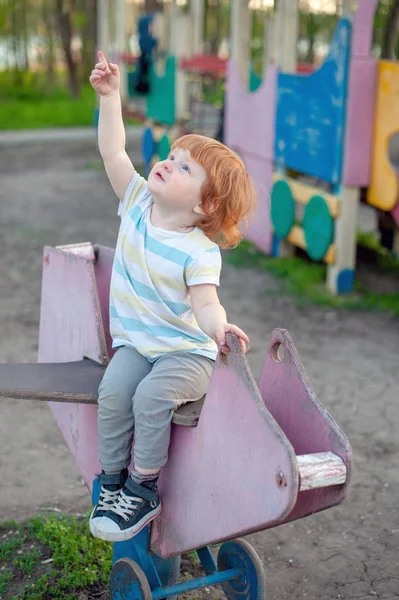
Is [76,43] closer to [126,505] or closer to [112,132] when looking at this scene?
[112,132]

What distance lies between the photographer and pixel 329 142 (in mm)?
5125

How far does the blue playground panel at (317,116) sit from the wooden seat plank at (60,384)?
3220 mm

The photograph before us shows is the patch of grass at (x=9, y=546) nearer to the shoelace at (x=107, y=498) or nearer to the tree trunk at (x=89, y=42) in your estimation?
the shoelace at (x=107, y=498)

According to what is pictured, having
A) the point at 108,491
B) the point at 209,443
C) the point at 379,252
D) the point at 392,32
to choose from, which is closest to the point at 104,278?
the point at 108,491

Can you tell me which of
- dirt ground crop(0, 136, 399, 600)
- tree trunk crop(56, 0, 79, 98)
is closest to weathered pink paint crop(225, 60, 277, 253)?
dirt ground crop(0, 136, 399, 600)

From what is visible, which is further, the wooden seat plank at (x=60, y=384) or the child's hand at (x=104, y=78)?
the child's hand at (x=104, y=78)

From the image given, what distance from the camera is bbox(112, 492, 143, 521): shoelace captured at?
1.94m

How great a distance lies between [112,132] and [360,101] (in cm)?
304

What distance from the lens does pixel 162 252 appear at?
202cm

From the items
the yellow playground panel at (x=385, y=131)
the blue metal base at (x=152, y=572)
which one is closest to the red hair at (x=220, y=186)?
A: the blue metal base at (x=152, y=572)

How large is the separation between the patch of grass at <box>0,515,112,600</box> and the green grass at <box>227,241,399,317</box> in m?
2.84

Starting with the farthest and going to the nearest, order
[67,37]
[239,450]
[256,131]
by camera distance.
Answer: [67,37], [256,131], [239,450]

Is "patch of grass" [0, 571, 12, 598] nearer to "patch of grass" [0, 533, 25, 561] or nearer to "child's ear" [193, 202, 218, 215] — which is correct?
"patch of grass" [0, 533, 25, 561]

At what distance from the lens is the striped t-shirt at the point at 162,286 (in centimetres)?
201
